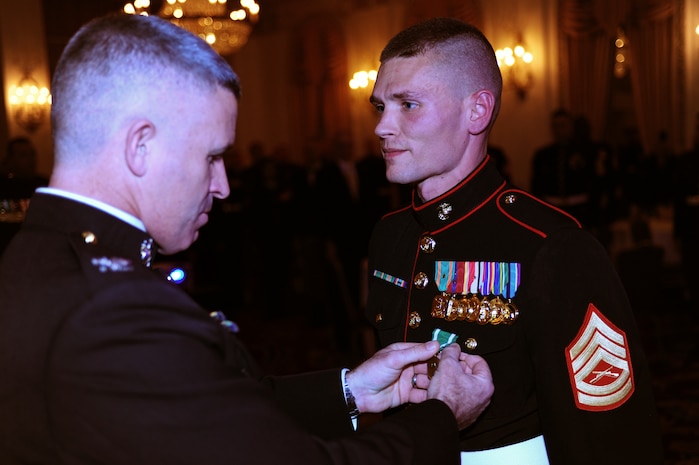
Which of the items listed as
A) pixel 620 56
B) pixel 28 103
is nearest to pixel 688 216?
pixel 620 56

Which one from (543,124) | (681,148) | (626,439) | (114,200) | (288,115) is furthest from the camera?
(288,115)

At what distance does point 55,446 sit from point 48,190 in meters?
0.41

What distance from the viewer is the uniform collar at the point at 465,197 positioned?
1791 mm

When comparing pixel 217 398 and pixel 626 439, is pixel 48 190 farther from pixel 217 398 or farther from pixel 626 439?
pixel 626 439

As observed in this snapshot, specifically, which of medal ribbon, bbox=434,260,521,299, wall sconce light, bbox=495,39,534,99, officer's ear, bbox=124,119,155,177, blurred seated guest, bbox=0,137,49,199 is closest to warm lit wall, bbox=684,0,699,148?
wall sconce light, bbox=495,39,534,99

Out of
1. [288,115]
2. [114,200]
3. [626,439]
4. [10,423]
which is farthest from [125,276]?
[288,115]

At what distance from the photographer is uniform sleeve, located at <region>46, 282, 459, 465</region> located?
1.05m

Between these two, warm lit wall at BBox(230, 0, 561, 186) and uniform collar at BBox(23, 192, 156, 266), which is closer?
uniform collar at BBox(23, 192, 156, 266)

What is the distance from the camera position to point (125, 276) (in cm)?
110

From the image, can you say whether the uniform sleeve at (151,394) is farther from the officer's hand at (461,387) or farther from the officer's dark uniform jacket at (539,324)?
the officer's dark uniform jacket at (539,324)

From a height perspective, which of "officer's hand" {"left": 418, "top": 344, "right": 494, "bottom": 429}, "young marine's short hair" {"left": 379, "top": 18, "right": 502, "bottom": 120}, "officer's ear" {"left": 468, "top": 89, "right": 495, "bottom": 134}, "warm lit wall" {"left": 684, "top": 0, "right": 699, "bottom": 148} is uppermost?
"warm lit wall" {"left": 684, "top": 0, "right": 699, "bottom": 148}

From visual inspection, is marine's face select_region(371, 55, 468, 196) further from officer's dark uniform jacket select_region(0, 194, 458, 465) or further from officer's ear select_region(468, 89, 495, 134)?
officer's dark uniform jacket select_region(0, 194, 458, 465)

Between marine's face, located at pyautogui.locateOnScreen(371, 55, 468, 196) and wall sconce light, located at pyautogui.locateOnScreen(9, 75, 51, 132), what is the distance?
30.8ft

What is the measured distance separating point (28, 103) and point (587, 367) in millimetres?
10135
